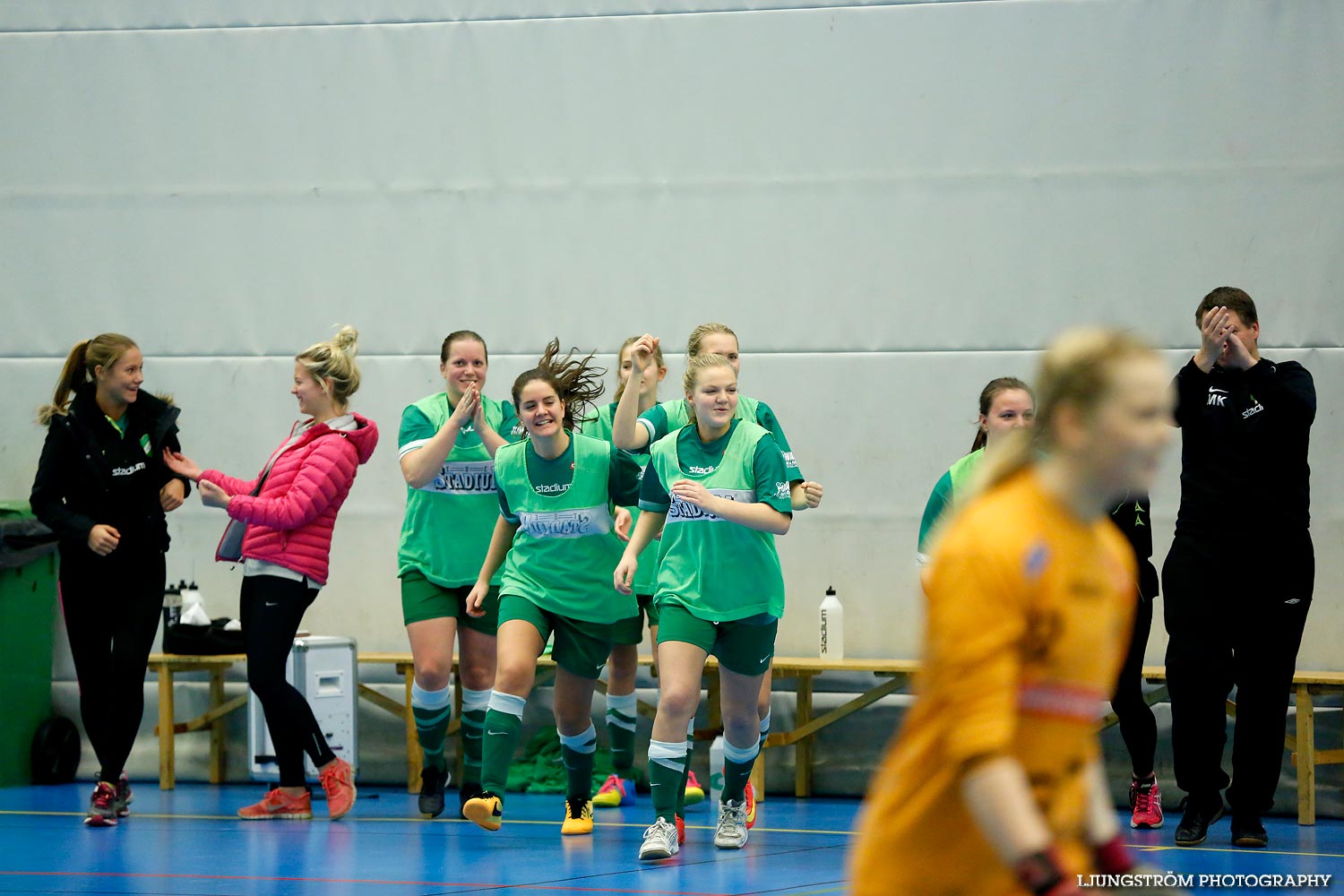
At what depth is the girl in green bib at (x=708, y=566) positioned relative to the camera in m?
5.22

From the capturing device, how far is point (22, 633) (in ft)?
25.0

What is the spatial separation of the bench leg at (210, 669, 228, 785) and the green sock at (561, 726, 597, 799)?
2.69 meters

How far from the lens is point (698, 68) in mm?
7688

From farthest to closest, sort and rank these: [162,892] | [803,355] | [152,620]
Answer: [803,355] < [152,620] < [162,892]

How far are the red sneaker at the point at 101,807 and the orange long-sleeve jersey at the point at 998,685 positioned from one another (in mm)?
5067

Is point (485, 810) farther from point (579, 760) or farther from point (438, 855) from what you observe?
point (579, 760)

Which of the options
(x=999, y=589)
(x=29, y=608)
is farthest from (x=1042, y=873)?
(x=29, y=608)

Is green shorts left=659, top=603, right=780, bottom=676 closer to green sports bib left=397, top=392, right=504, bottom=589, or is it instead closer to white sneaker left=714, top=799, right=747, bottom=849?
white sneaker left=714, top=799, right=747, bottom=849

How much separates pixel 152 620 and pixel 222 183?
2.85m

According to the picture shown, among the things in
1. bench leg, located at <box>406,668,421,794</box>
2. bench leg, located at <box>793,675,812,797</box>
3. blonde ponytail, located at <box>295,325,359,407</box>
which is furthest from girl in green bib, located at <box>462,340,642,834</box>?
bench leg, located at <box>406,668,421,794</box>

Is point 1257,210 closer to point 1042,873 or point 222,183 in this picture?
point 222,183

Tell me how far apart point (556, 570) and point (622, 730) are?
137cm

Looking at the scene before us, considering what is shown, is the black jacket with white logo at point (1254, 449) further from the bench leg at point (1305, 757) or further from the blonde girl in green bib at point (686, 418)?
the blonde girl in green bib at point (686, 418)

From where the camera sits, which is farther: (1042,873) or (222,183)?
(222,183)
